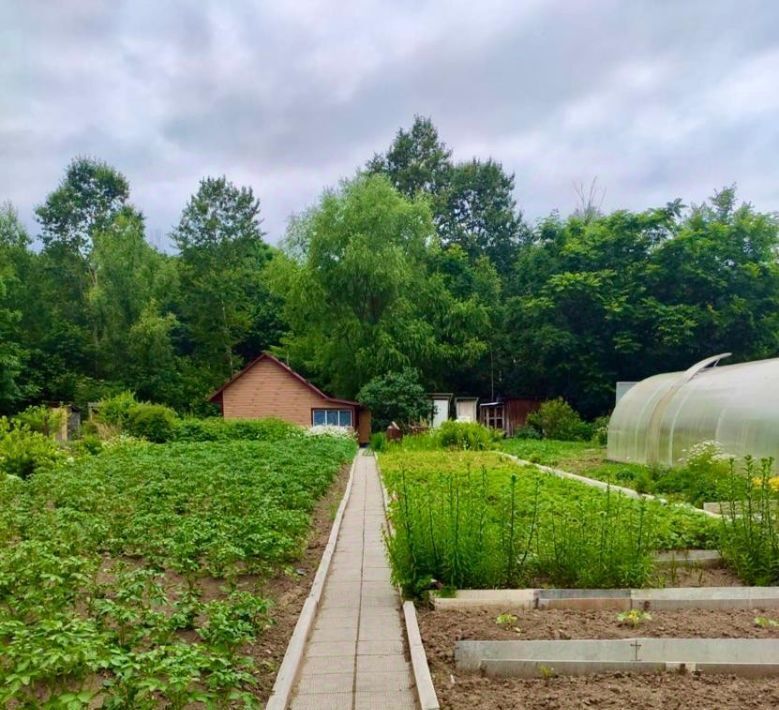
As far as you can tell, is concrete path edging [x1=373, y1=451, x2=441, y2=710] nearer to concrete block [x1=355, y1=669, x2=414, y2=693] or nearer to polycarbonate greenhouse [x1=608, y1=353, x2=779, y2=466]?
concrete block [x1=355, y1=669, x2=414, y2=693]

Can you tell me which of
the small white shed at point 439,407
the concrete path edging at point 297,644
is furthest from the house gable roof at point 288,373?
the concrete path edging at point 297,644

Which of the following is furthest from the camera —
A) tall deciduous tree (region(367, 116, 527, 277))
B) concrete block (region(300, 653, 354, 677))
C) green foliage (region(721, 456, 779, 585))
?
tall deciduous tree (region(367, 116, 527, 277))

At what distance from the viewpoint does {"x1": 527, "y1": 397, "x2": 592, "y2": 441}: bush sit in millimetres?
30078

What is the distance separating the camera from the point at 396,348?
3462cm

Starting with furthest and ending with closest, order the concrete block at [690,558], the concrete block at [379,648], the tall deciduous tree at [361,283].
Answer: the tall deciduous tree at [361,283], the concrete block at [690,558], the concrete block at [379,648]

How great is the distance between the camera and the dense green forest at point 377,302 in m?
32.3

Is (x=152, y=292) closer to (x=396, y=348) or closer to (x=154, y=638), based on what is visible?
(x=396, y=348)

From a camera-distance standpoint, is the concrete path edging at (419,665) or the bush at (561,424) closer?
the concrete path edging at (419,665)

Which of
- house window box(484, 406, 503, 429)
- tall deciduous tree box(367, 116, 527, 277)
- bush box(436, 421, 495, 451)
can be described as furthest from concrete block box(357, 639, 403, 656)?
tall deciduous tree box(367, 116, 527, 277)

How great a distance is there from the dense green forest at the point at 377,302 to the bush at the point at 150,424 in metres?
10.1

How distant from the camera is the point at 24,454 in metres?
14.9

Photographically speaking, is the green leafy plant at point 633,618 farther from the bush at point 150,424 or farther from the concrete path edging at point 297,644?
the bush at point 150,424


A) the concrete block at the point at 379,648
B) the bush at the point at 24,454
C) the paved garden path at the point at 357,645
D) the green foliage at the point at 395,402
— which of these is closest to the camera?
the paved garden path at the point at 357,645

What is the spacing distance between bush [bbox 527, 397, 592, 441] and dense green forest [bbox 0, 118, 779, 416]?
3.16 m
